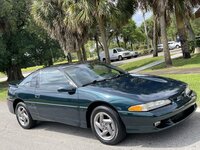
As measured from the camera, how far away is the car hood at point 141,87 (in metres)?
5.41

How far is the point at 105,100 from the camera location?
5.56 metres

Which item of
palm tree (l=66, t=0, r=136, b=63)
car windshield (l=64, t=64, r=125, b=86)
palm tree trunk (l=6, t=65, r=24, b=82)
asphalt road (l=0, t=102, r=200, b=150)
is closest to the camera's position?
asphalt road (l=0, t=102, r=200, b=150)

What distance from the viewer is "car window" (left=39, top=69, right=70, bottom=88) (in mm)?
6621

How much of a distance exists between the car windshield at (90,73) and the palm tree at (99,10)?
456 inches

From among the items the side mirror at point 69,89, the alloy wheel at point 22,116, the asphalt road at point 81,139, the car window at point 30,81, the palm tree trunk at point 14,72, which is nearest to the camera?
the asphalt road at point 81,139

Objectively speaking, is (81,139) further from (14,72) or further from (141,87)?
(14,72)

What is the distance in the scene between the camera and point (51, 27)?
23750mm

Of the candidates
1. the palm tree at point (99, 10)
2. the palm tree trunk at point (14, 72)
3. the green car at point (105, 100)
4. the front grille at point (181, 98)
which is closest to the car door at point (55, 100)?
the green car at point (105, 100)

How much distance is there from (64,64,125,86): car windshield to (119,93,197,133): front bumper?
1340 millimetres

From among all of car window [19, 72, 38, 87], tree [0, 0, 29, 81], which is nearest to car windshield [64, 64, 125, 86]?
car window [19, 72, 38, 87]

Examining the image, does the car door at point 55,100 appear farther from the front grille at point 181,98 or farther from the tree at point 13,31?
the tree at point 13,31

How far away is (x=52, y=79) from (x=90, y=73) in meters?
0.87

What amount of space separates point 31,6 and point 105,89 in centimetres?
1945

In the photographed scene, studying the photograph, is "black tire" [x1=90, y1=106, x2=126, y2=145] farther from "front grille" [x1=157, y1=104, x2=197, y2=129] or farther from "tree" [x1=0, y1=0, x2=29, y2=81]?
"tree" [x1=0, y1=0, x2=29, y2=81]
